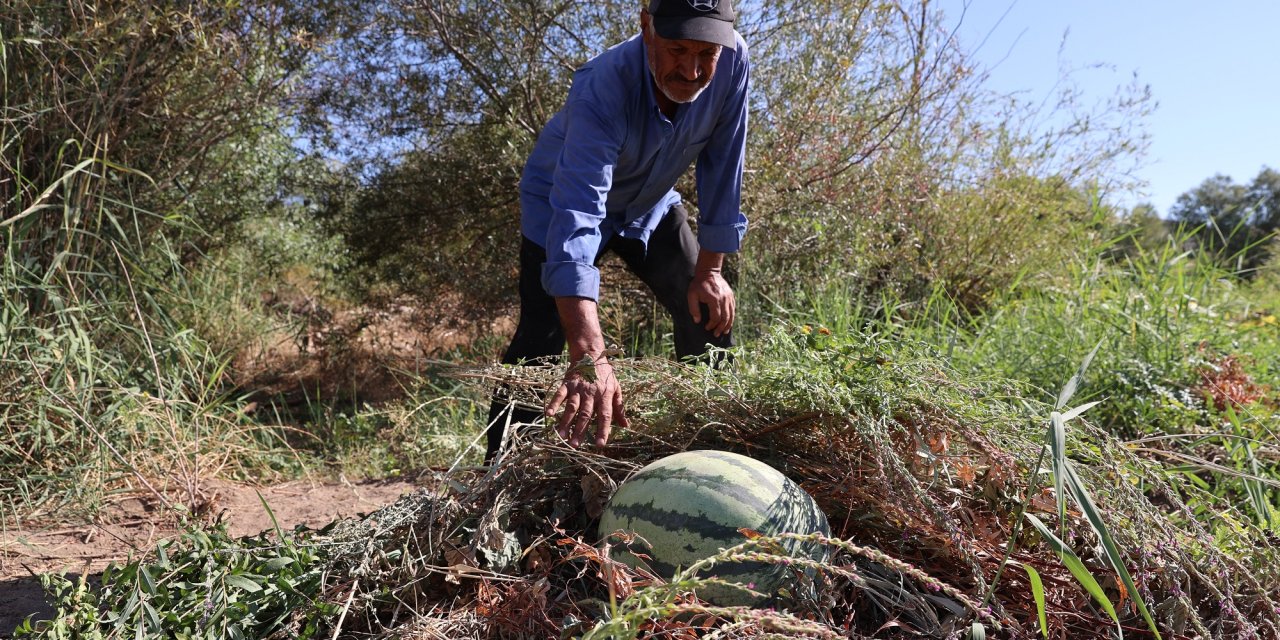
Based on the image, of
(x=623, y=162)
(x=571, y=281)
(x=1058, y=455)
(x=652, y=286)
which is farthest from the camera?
(x=652, y=286)


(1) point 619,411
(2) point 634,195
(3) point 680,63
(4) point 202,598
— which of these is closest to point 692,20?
(3) point 680,63

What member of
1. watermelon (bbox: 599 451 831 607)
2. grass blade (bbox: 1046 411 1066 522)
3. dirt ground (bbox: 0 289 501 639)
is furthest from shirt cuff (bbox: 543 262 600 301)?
grass blade (bbox: 1046 411 1066 522)

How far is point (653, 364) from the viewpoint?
255 centimetres

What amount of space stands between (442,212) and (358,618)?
413 centimetres

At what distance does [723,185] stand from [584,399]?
4.52ft

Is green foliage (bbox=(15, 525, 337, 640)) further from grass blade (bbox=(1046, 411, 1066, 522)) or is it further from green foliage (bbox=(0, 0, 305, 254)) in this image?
green foliage (bbox=(0, 0, 305, 254))

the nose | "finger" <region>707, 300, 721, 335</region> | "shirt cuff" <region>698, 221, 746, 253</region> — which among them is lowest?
"finger" <region>707, 300, 721, 335</region>

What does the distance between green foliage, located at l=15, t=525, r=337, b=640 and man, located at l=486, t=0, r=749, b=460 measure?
0.67 m

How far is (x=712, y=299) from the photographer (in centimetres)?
321

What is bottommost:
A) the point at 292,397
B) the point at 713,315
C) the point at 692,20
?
the point at 292,397

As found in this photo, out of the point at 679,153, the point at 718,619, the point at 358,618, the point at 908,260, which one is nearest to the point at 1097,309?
the point at 908,260

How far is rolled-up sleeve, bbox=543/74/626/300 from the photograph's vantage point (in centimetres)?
252

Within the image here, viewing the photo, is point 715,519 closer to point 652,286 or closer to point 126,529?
point 652,286

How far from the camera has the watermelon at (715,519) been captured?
6.32 ft
